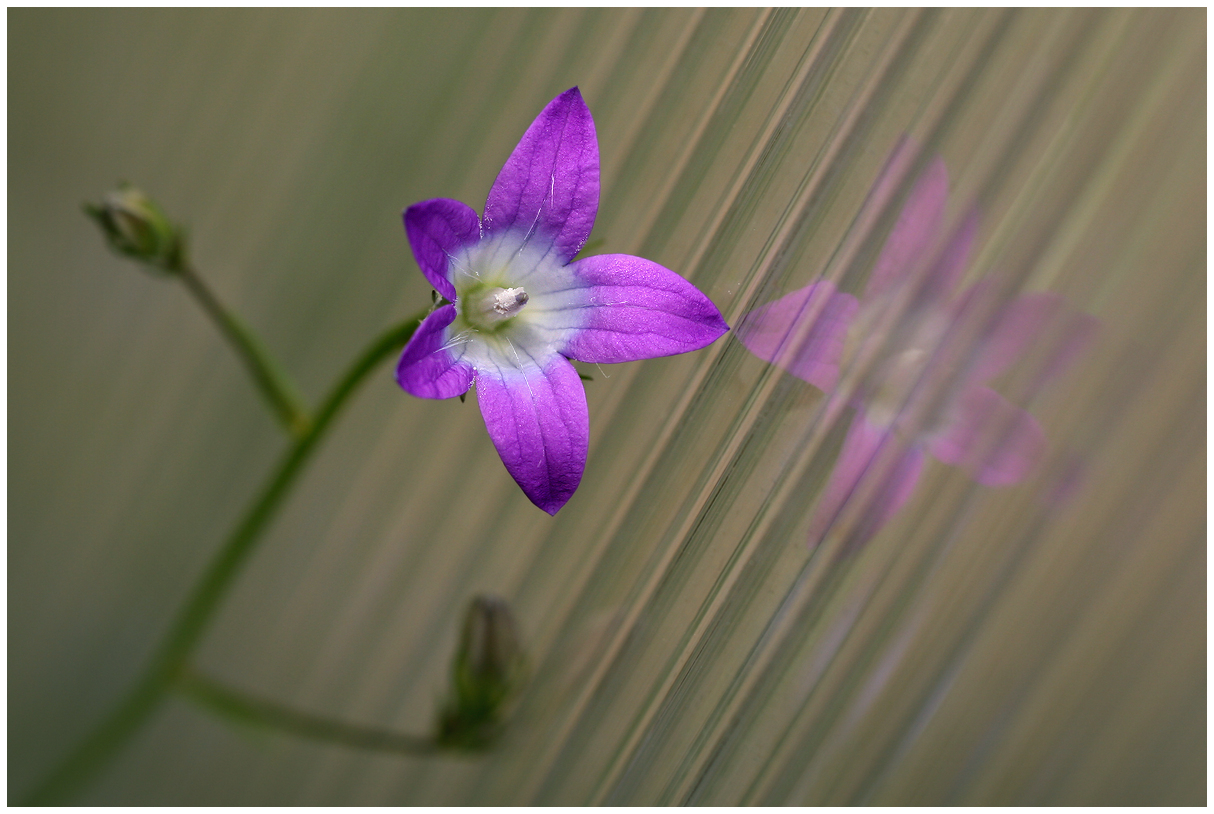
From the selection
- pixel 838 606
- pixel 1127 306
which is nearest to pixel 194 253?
pixel 838 606

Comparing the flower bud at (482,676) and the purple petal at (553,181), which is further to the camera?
the flower bud at (482,676)

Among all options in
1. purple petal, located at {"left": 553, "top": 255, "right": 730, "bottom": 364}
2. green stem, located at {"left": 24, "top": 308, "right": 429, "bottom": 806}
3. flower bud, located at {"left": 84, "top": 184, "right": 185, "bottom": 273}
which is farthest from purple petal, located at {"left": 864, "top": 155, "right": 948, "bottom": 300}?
flower bud, located at {"left": 84, "top": 184, "right": 185, "bottom": 273}

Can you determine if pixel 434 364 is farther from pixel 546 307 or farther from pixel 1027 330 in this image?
pixel 1027 330

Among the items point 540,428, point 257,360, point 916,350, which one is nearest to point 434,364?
point 540,428

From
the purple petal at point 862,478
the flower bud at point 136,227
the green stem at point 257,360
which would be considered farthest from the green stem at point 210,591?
the purple petal at point 862,478

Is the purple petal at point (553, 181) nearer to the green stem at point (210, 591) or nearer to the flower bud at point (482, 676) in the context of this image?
the green stem at point (210, 591)

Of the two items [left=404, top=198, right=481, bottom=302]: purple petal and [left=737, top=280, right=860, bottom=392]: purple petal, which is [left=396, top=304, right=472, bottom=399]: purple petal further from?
[left=737, top=280, right=860, bottom=392]: purple petal

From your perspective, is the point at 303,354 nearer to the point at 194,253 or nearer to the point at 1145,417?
the point at 194,253
